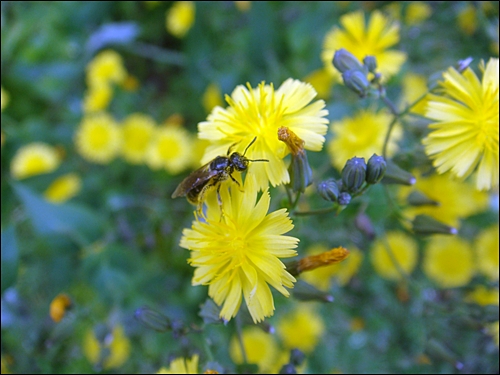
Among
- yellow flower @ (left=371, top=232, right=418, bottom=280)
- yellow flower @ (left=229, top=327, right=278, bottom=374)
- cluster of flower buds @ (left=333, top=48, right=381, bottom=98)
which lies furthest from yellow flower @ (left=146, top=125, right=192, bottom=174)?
cluster of flower buds @ (left=333, top=48, right=381, bottom=98)

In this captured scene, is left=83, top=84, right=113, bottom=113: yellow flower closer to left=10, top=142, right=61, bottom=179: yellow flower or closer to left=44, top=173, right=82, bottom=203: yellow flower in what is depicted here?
left=10, top=142, right=61, bottom=179: yellow flower

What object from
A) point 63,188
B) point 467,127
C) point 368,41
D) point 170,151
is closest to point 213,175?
point 467,127

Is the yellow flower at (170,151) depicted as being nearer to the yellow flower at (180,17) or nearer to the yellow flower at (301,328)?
the yellow flower at (180,17)

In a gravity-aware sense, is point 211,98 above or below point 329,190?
above

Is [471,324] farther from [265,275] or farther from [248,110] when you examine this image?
[248,110]

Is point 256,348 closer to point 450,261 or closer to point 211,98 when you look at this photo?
point 450,261

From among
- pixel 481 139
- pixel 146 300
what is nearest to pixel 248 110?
pixel 481 139

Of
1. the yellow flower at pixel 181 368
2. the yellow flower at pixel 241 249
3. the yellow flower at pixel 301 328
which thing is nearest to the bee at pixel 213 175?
the yellow flower at pixel 241 249
